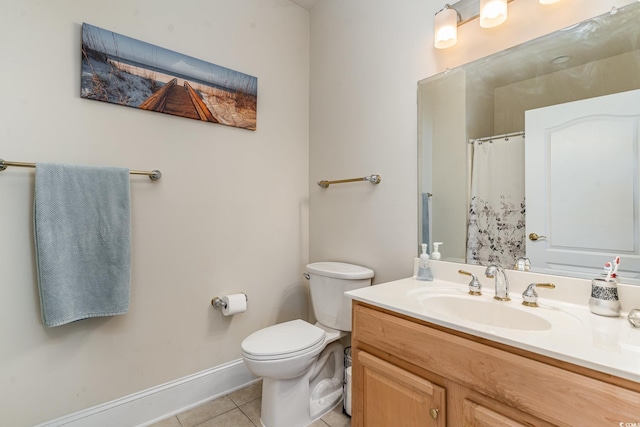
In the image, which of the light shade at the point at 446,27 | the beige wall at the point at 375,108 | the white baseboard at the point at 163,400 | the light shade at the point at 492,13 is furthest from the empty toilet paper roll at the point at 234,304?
the light shade at the point at 492,13

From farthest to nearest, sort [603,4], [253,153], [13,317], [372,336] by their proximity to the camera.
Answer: [253,153] → [13,317] → [372,336] → [603,4]

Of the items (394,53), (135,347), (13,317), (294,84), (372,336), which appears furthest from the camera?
(294,84)

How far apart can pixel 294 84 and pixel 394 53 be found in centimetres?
83

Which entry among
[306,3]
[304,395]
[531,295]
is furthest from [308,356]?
[306,3]

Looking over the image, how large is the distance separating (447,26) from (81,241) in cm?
201

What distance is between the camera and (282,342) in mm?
1517

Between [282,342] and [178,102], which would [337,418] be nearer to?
[282,342]

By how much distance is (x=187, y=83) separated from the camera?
1768 mm

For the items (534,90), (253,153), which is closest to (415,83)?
(534,90)

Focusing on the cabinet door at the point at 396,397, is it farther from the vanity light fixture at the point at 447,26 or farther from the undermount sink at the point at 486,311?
the vanity light fixture at the point at 447,26

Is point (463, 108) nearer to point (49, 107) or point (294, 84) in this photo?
point (294, 84)

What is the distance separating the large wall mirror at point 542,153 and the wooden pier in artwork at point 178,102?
1.27 m

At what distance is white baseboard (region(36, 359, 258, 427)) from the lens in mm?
1482

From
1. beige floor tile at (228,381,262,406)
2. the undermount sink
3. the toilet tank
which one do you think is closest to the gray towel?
beige floor tile at (228,381,262,406)
